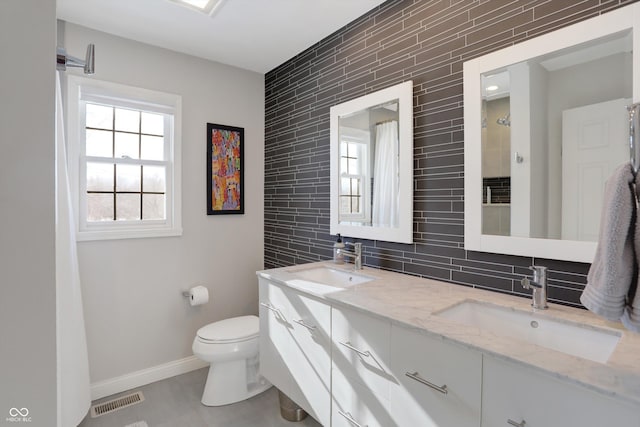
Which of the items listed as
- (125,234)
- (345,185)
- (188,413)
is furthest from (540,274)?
(125,234)

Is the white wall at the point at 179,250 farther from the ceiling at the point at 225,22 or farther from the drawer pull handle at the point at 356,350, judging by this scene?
the drawer pull handle at the point at 356,350

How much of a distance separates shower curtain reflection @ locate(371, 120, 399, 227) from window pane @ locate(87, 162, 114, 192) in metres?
1.95

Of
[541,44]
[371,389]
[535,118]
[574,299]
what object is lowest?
[371,389]

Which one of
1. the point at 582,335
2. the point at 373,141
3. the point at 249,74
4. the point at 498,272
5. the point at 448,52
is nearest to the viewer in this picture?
the point at 582,335

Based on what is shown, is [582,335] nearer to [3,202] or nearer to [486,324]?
[486,324]

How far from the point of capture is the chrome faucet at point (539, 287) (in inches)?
51.9

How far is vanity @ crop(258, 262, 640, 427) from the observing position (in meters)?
0.87

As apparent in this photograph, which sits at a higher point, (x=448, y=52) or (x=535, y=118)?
(x=448, y=52)

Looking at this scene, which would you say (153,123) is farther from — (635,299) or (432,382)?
(635,299)

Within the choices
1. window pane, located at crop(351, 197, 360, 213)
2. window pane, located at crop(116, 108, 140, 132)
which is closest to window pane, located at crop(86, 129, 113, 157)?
window pane, located at crop(116, 108, 140, 132)

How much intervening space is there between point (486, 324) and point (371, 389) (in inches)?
22.2

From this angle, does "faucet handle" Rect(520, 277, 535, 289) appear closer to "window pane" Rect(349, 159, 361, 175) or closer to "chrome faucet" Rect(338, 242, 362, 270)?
"chrome faucet" Rect(338, 242, 362, 270)

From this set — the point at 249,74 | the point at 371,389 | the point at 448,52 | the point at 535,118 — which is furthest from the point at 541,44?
the point at 249,74

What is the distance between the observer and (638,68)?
117cm
